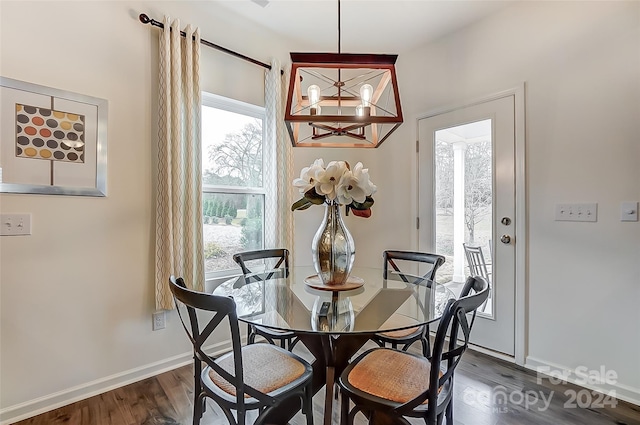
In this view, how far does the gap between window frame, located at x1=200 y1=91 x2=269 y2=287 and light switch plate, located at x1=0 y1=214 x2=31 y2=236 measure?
100cm

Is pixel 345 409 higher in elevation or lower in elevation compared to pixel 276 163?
lower

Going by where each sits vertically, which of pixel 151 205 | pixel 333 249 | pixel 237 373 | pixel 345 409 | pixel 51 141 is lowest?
pixel 345 409

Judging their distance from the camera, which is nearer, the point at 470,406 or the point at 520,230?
the point at 470,406

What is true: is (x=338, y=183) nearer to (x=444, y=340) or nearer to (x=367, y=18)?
(x=444, y=340)

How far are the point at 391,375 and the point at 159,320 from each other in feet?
5.50

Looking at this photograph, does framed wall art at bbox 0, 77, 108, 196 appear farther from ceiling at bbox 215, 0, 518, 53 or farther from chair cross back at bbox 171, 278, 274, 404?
ceiling at bbox 215, 0, 518, 53

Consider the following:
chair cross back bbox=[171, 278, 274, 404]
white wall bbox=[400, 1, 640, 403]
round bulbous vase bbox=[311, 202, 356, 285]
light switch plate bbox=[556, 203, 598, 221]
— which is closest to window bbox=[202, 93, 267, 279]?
round bulbous vase bbox=[311, 202, 356, 285]

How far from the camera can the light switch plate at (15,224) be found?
1.64 meters

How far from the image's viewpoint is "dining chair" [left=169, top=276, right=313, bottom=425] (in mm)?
1091

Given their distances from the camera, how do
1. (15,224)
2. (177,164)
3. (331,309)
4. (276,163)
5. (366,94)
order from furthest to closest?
(276,163) → (177,164) → (15,224) → (366,94) → (331,309)

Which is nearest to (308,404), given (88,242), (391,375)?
(391,375)

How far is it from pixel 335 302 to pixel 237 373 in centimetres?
57

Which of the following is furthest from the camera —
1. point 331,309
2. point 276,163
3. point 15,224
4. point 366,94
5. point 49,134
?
point 276,163

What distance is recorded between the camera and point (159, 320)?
218 centimetres
